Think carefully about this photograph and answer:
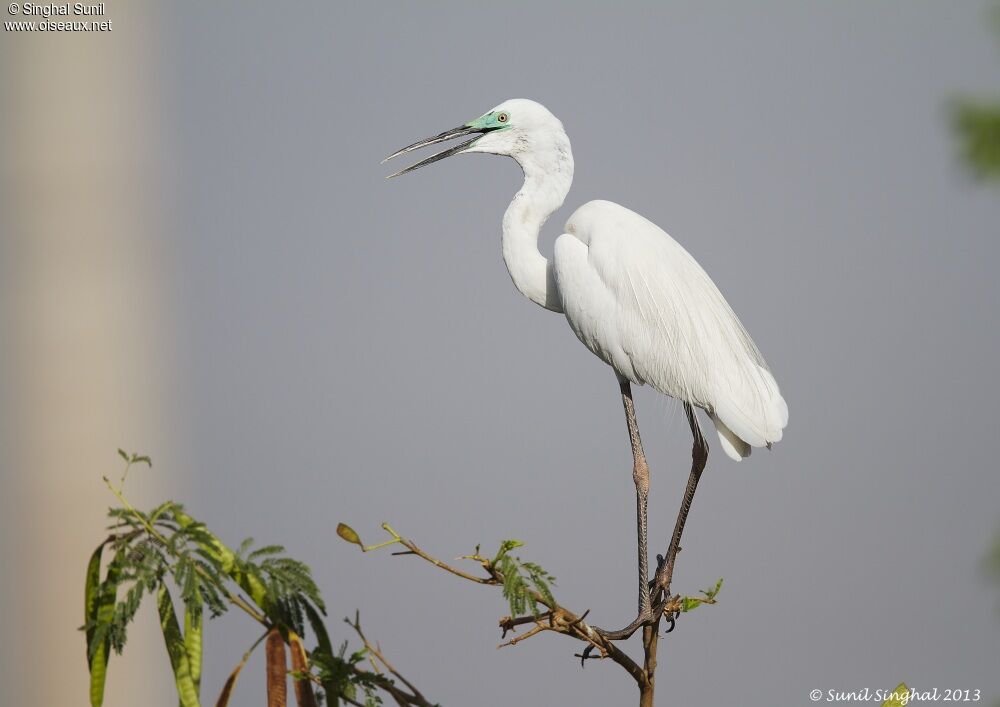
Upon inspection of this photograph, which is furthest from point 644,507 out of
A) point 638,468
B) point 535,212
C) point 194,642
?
point 194,642

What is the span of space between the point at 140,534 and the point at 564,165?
5.57ft

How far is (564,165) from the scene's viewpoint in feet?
8.60

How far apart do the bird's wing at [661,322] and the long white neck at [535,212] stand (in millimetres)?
106

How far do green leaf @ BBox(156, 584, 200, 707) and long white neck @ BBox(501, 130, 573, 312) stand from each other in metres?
1.60

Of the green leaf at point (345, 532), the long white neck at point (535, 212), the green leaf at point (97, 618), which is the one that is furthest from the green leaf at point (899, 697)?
the long white neck at point (535, 212)

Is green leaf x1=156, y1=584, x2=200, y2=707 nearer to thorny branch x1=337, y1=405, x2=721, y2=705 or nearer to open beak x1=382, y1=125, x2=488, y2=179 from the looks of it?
thorny branch x1=337, y1=405, x2=721, y2=705

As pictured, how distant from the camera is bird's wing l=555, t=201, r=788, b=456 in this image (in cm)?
238

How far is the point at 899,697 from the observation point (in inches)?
64.1

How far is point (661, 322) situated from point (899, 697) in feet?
3.50

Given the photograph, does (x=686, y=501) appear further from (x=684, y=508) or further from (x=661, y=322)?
(x=661, y=322)

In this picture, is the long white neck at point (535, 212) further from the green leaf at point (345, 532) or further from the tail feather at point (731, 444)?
the green leaf at point (345, 532)

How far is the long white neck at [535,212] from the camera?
2.62 meters

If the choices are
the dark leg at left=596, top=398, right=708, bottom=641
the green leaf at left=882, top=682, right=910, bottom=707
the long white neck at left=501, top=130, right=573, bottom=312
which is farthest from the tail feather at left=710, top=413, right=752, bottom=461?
the green leaf at left=882, top=682, right=910, bottom=707

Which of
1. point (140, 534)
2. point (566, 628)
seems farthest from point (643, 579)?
point (140, 534)
